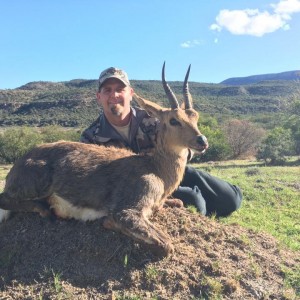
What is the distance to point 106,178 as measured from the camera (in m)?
5.50

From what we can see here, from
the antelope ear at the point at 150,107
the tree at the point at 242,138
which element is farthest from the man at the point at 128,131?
the tree at the point at 242,138

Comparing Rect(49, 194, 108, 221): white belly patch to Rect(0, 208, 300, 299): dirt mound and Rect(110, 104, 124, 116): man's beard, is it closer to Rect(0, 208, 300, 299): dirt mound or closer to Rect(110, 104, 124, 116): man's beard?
Rect(0, 208, 300, 299): dirt mound

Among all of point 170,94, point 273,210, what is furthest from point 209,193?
point 273,210

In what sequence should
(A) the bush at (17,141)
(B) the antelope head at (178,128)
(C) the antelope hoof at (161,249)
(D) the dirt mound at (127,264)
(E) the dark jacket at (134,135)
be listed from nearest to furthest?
(D) the dirt mound at (127,264), (C) the antelope hoof at (161,249), (B) the antelope head at (178,128), (E) the dark jacket at (134,135), (A) the bush at (17,141)

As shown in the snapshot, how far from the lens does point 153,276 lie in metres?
4.71

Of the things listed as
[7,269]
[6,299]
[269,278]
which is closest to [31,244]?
[7,269]

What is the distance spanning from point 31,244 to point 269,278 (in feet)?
9.48

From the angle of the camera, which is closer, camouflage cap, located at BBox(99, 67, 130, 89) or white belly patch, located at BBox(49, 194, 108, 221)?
white belly patch, located at BBox(49, 194, 108, 221)

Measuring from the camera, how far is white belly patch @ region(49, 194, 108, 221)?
17.6 feet

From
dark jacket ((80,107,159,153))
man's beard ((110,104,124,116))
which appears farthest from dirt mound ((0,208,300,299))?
man's beard ((110,104,124,116))

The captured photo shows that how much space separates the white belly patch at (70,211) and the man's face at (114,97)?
228cm

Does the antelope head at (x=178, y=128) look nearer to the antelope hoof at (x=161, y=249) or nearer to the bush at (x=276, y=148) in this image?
the antelope hoof at (x=161, y=249)

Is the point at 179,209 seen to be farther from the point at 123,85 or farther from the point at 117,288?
the point at 123,85

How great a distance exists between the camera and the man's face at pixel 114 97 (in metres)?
7.30
